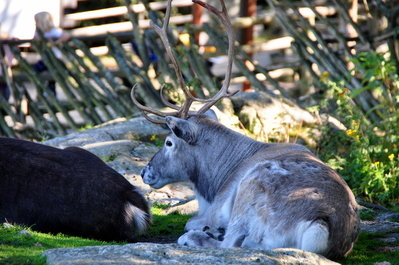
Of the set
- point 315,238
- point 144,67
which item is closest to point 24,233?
point 315,238

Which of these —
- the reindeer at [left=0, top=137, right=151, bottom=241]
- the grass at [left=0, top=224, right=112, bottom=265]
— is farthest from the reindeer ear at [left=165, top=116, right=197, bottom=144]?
the grass at [left=0, top=224, right=112, bottom=265]

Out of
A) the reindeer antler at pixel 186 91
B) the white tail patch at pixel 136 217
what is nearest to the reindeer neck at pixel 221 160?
the reindeer antler at pixel 186 91

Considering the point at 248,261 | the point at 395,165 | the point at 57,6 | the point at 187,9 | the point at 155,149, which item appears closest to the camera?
the point at 248,261

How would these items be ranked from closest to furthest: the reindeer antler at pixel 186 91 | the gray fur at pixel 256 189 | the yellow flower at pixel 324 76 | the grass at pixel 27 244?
the grass at pixel 27 244, the gray fur at pixel 256 189, the reindeer antler at pixel 186 91, the yellow flower at pixel 324 76

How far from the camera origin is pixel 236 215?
4504 millimetres

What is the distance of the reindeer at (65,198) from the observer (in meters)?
4.87

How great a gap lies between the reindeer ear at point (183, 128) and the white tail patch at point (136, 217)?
824mm

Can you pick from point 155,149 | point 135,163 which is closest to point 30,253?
point 135,163

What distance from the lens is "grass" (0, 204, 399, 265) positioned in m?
3.88

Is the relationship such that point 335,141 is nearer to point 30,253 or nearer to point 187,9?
point 30,253

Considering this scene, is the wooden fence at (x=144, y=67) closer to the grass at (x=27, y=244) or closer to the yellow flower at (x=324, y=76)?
the yellow flower at (x=324, y=76)

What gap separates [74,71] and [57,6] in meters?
1.90

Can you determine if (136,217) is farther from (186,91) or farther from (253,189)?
(186,91)

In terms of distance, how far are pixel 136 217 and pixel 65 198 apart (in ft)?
2.05
